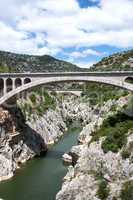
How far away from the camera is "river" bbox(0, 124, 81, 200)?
40.0m

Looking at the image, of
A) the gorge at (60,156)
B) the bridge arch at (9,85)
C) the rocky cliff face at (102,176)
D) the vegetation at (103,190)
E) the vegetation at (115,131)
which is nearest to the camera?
the vegetation at (103,190)

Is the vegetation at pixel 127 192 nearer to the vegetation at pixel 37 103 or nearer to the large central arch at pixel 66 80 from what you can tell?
the large central arch at pixel 66 80

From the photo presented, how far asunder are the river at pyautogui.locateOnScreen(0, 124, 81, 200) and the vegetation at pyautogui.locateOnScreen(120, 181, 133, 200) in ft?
31.3

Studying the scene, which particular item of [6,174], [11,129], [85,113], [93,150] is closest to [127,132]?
[93,150]

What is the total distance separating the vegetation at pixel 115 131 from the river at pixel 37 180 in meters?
6.99

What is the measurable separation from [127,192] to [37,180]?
17040 millimetres

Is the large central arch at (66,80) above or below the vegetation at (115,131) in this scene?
above

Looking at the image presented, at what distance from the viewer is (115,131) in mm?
38844

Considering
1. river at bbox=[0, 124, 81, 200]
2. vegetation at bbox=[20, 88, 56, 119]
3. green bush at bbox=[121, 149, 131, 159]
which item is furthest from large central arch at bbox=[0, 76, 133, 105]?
vegetation at bbox=[20, 88, 56, 119]

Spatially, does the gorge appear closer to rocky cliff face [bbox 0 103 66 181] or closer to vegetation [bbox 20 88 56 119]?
rocky cliff face [bbox 0 103 66 181]

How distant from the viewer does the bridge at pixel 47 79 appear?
44719 millimetres

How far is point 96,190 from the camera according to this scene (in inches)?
1262

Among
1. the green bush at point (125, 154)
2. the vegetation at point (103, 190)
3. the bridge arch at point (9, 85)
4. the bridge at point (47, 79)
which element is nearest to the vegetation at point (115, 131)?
the green bush at point (125, 154)

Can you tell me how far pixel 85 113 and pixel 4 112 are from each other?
49295 millimetres
